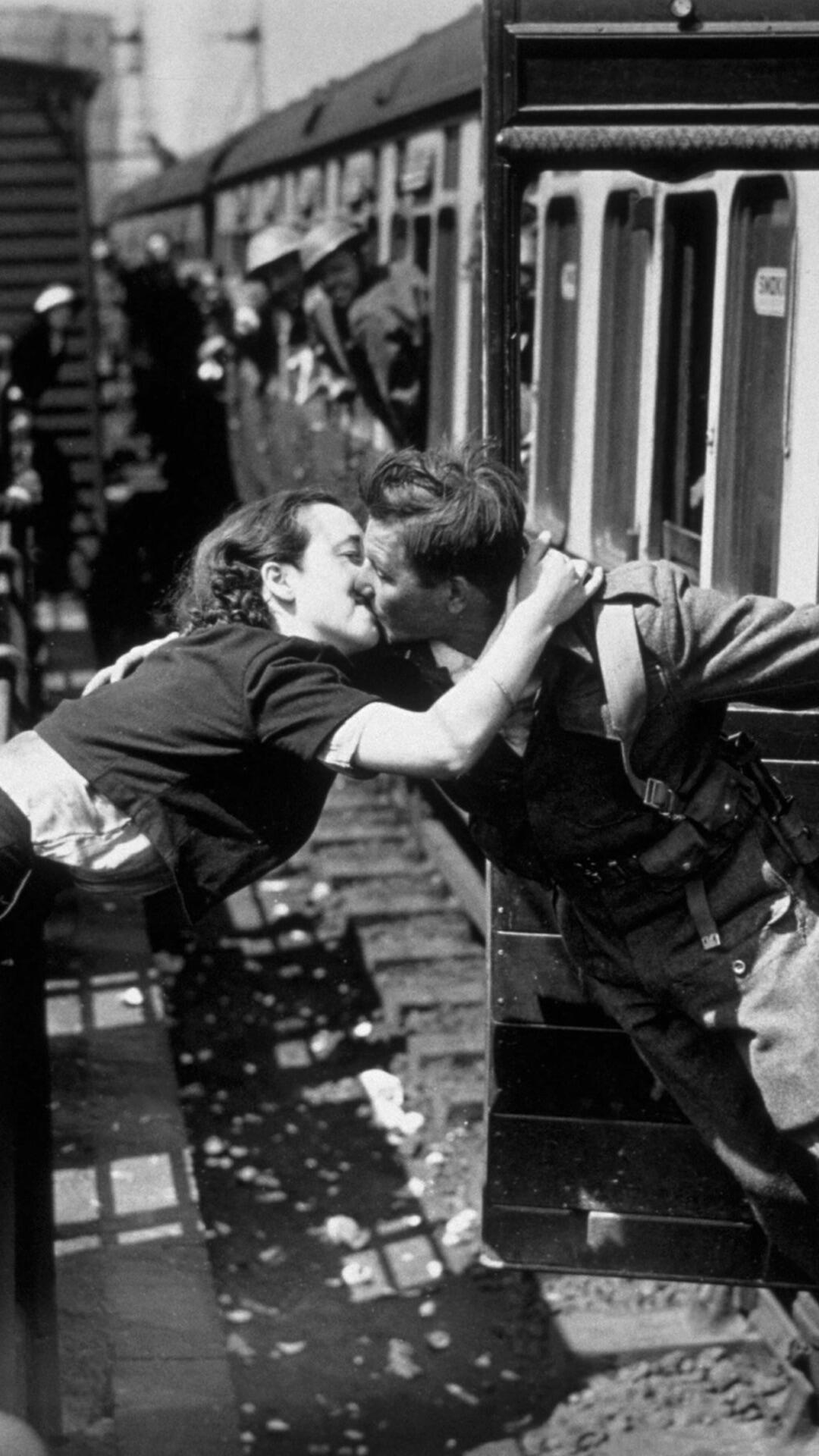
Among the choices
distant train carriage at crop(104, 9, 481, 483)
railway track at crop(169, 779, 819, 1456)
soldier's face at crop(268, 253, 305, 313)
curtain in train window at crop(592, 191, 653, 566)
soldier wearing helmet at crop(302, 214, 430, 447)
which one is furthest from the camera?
soldier's face at crop(268, 253, 305, 313)

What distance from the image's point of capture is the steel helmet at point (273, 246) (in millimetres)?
11414

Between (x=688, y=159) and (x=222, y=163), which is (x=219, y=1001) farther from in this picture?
(x=222, y=163)

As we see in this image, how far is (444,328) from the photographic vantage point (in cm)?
920

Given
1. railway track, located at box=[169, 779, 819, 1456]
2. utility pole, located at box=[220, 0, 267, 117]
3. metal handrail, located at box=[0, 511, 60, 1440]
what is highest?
utility pole, located at box=[220, 0, 267, 117]

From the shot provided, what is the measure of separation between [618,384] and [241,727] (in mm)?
3457

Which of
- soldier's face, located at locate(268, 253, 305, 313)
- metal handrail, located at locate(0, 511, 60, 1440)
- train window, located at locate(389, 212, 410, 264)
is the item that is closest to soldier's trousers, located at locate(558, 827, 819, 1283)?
metal handrail, located at locate(0, 511, 60, 1440)

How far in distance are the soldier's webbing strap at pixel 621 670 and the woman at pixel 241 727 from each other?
2.1 inches

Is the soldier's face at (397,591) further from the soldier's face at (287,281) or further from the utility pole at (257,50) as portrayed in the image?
the utility pole at (257,50)

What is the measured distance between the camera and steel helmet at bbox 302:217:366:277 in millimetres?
9430

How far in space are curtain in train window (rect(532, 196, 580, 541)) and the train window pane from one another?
144cm

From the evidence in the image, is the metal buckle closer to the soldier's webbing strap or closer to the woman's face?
the soldier's webbing strap

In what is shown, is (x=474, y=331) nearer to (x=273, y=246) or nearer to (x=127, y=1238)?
(x=273, y=246)

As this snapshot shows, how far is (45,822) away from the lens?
3.09 meters

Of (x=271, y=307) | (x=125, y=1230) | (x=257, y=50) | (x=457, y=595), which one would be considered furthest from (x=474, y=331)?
(x=257, y=50)
